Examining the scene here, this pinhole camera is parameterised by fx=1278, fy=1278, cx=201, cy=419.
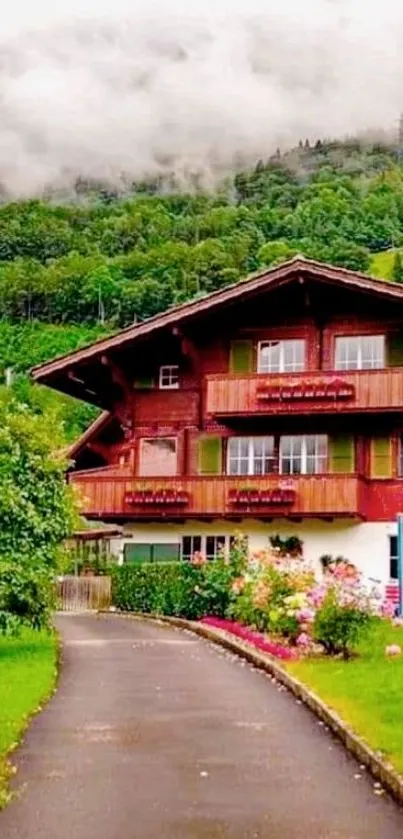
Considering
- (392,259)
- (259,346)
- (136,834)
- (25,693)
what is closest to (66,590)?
(259,346)

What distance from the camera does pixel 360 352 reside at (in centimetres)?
3809

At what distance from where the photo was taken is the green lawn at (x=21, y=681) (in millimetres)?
12234

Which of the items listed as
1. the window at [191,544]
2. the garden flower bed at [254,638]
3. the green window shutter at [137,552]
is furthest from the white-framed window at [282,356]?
the garden flower bed at [254,638]

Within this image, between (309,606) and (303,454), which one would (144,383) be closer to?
(303,454)

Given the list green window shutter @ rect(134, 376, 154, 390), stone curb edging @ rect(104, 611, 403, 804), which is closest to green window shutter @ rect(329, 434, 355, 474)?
green window shutter @ rect(134, 376, 154, 390)

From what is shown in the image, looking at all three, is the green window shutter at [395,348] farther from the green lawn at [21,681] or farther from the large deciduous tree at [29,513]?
the large deciduous tree at [29,513]

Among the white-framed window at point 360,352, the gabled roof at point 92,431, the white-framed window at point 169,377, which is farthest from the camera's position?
the gabled roof at point 92,431

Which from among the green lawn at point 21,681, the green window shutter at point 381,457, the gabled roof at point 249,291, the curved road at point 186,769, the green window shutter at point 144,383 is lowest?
the curved road at point 186,769

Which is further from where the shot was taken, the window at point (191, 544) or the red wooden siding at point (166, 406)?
the red wooden siding at point (166, 406)

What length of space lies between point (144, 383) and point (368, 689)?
26.3 meters

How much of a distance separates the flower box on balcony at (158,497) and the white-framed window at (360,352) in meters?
6.01

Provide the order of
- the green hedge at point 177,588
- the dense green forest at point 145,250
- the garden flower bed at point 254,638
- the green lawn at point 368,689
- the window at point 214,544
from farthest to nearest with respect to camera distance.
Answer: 1. the dense green forest at point 145,250
2. the window at point 214,544
3. the green hedge at point 177,588
4. the garden flower bed at point 254,638
5. the green lawn at point 368,689

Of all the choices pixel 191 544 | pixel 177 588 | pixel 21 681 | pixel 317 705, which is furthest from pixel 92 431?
pixel 317 705

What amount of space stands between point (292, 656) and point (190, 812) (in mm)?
11229
